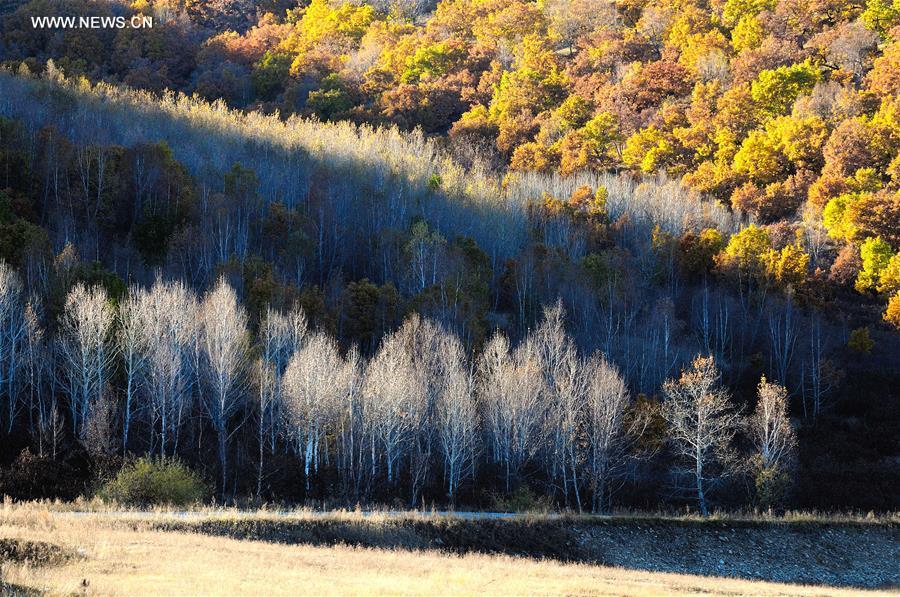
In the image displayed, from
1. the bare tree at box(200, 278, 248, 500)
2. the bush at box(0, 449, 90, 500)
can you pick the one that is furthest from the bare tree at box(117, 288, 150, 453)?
the bush at box(0, 449, 90, 500)

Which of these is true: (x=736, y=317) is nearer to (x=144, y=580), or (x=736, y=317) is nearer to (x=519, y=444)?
(x=519, y=444)

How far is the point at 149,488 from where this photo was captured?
37188 millimetres

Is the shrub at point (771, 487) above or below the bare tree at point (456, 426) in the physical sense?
below

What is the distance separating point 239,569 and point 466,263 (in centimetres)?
4449

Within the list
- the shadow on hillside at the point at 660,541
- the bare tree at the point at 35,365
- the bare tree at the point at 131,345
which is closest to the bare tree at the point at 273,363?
the bare tree at the point at 131,345

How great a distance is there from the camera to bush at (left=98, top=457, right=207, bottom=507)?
36875mm

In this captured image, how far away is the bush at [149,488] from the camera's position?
36.9 metres

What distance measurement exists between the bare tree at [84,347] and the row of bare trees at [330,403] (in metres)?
0.11

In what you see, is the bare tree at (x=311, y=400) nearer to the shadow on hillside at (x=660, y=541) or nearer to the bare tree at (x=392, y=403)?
the bare tree at (x=392, y=403)

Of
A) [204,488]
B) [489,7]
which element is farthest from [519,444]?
[489,7]

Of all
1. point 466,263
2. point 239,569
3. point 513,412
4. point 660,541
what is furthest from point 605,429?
point 239,569

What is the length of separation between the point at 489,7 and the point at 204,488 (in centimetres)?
11877

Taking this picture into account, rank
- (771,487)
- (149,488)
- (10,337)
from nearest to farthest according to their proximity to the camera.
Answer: (149,488) → (771,487) → (10,337)

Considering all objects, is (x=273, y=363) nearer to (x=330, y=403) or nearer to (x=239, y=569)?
(x=330, y=403)
